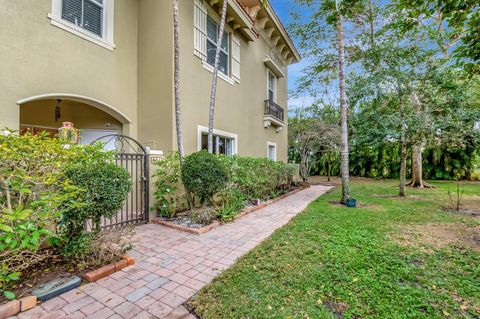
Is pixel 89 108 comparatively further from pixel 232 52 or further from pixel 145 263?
pixel 145 263

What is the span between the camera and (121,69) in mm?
7148

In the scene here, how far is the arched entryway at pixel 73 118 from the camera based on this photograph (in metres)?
7.39

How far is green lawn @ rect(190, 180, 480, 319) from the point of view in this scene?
2.68 metres

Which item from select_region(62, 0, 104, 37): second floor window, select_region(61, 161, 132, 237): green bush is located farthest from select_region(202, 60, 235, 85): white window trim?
select_region(61, 161, 132, 237): green bush

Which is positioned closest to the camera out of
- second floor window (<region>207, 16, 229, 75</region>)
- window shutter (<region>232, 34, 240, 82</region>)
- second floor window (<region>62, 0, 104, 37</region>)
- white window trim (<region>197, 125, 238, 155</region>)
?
second floor window (<region>62, 0, 104, 37</region>)

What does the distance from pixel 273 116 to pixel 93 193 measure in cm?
1028

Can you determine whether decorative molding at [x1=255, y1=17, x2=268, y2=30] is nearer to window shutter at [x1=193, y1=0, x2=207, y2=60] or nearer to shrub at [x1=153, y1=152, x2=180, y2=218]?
window shutter at [x1=193, y1=0, x2=207, y2=60]

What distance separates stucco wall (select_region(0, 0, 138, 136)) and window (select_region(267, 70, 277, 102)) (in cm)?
752

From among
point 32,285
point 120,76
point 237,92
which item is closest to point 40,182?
point 32,285

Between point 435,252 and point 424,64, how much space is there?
27.1ft

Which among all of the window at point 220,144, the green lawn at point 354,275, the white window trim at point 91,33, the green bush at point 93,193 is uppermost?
the white window trim at point 91,33

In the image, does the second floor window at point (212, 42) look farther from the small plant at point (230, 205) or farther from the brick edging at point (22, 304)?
the brick edging at point (22, 304)

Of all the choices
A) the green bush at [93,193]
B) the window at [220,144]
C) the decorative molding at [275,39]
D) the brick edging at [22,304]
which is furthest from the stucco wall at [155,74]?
the decorative molding at [275,39]

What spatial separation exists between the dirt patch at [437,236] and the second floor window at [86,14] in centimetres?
903
